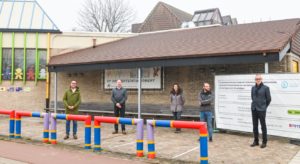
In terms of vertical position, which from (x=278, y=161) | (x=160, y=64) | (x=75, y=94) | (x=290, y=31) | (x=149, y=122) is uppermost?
(x=290, y=31)

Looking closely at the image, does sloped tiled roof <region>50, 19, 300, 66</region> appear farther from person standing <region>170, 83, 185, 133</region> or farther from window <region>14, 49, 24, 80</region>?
window <region>14, 49, 24, 80</region>

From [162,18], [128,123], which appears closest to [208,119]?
[128,123]

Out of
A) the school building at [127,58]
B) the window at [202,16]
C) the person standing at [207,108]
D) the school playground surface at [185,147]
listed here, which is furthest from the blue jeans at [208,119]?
the window at [202,16]

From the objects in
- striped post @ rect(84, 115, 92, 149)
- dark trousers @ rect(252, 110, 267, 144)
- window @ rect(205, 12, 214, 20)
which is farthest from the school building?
window @ rect(205, 12, 214, 20)

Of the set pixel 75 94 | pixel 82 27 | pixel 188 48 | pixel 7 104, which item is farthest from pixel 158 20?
pixel 75 94

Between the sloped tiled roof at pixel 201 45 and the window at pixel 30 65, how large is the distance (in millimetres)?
1417

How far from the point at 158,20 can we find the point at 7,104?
20094mm

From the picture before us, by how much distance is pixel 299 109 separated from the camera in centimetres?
889

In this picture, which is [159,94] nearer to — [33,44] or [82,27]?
[33,44]

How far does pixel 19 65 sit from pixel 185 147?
11.9 m

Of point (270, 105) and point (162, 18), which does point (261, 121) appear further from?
point (162, 18)

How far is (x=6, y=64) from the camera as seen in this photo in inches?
693

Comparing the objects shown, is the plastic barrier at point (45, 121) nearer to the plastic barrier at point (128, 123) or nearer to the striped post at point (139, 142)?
the plastic barrier at point (128, 123)

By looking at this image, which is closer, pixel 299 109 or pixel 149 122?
pixel 149 122
